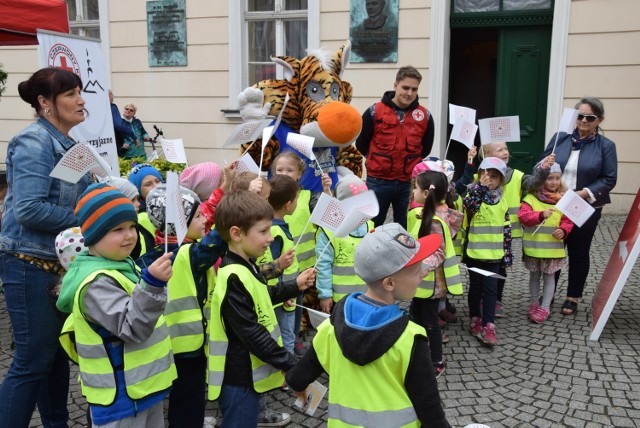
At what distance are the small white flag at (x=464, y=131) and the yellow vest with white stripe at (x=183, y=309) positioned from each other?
2510mm

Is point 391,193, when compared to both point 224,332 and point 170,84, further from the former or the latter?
point 170,84

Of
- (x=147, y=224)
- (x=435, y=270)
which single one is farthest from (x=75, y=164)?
(x=435, y=270)

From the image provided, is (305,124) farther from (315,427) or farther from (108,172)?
(315,427)

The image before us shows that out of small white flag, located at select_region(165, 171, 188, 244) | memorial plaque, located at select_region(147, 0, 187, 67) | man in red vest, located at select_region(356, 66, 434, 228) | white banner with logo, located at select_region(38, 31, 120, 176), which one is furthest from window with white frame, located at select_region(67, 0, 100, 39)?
small white flag, located at select_region(165, 171, 188, 244)

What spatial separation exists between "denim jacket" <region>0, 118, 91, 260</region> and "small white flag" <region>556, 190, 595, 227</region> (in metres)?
3.29

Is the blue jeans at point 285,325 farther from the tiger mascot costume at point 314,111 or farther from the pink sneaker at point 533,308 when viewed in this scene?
the pink sneaker at point 533,308

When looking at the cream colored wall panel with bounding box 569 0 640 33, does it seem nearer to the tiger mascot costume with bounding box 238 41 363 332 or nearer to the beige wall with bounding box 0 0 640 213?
the beige wall with bounding box 0 0 640 213

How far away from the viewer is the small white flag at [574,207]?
13.7 ft

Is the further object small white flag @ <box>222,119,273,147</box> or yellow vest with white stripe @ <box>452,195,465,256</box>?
yellow vest with white stripe @ <box>452,195,465,256</box>

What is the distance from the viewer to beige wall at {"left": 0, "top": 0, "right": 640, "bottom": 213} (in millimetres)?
7617

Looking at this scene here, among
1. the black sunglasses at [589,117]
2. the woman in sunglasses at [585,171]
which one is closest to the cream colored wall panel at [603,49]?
the woman in sunglasses at [585,171]

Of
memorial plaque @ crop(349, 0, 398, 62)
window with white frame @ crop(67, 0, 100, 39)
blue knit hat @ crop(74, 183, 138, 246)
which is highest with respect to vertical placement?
window with white frame @ crop(67, 0, 100, 39)

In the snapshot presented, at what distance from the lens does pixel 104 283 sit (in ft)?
6.56

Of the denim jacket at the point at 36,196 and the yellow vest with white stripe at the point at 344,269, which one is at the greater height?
the denim jacket at the point at 36,196
